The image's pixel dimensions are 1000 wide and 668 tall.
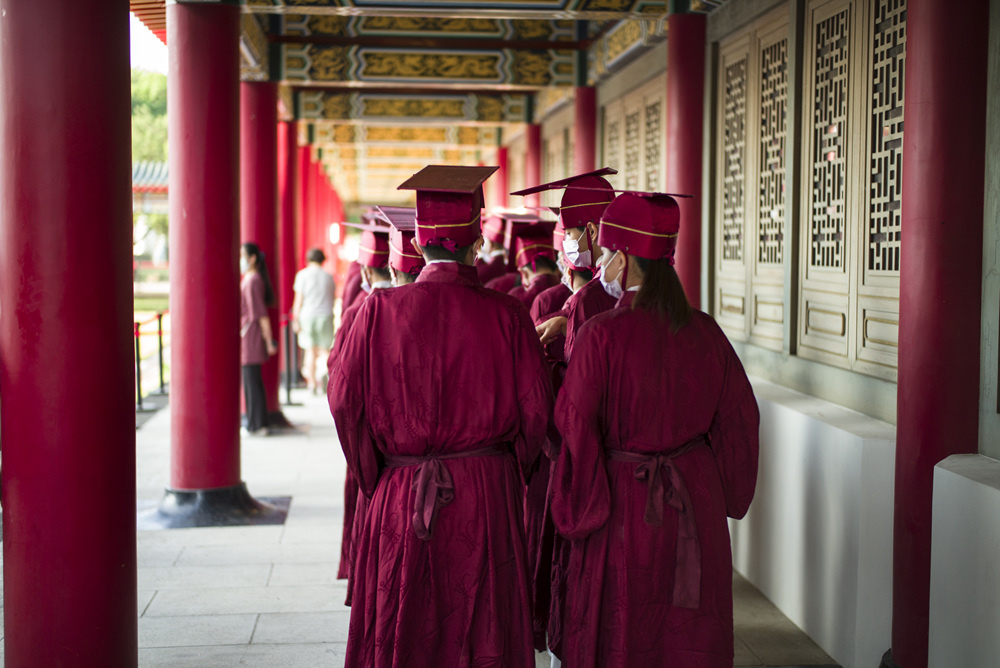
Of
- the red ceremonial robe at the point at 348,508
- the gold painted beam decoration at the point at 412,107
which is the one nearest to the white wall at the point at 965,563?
the red ceremonial robe at the point at 348,508

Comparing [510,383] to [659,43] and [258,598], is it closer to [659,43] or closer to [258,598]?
[258,598]

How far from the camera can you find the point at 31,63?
10.3 ft

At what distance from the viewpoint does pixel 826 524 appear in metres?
4.21

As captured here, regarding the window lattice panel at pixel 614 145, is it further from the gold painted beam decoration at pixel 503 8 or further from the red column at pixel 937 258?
the red column at pixel 937 258

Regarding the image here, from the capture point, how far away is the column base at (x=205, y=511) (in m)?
6.22

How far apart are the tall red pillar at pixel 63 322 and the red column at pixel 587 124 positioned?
293 inches

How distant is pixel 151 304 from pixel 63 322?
28.5 metres

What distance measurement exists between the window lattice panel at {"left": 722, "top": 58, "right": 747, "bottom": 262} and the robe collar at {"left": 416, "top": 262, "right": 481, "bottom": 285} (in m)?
3.75

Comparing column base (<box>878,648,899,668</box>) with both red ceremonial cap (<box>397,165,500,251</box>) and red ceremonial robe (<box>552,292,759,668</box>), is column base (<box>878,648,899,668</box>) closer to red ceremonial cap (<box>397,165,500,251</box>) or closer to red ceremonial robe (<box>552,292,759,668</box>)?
red ceremonial robe (<box>552,292,759,668</box>)

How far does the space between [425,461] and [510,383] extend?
0.34 metres

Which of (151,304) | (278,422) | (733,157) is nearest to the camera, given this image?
(733,157)

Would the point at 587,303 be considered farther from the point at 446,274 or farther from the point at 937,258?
the point at 937,258

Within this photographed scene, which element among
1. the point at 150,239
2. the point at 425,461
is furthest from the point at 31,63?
the point at 150,239

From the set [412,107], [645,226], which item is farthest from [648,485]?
[412,107]
